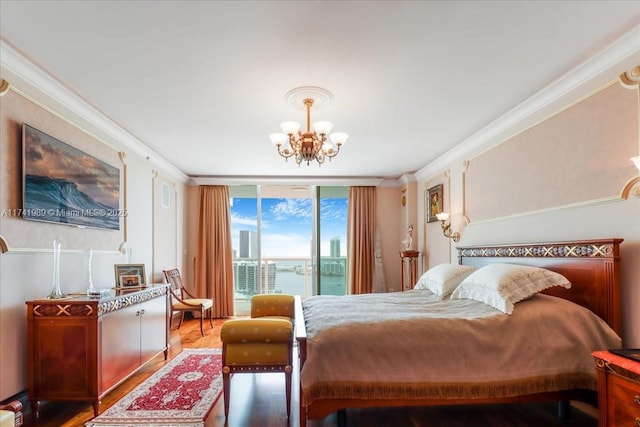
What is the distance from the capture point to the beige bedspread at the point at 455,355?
2.23m

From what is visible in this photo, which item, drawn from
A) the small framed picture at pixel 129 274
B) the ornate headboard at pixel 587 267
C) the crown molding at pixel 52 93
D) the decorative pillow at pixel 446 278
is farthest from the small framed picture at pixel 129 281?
the ornate headboard at pixel 587 267

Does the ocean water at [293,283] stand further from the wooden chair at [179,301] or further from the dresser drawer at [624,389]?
the dresser drawer at [624,389]

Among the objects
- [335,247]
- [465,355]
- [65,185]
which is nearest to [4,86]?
[65,185]

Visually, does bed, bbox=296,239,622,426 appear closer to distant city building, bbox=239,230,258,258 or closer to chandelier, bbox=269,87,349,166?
chandelier, bbox=269,87,349,166

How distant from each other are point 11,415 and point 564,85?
3765 millimetres

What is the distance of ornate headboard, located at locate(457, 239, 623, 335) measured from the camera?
2307mm

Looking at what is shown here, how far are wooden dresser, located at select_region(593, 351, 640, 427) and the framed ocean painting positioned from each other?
12.2 ft

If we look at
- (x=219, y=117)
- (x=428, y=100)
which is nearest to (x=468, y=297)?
(x=428, y=100)

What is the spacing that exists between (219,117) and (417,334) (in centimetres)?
263

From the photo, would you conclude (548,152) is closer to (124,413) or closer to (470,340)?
(470,340)

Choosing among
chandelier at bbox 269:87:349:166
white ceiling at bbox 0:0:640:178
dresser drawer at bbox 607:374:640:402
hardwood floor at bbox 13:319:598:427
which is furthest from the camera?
Result: chandelier at bbox 269:87:349:166

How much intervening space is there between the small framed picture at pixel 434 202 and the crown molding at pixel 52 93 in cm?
405

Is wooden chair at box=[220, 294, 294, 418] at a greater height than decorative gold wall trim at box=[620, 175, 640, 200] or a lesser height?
lesser

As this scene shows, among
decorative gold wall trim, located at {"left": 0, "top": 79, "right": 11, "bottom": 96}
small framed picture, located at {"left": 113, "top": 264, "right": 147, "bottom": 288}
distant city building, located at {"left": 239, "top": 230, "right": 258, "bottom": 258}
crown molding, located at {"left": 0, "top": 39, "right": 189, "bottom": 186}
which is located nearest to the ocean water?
distant city building, located at {"left": 239, "top": 230, "right": 258, "bottom": 258}
